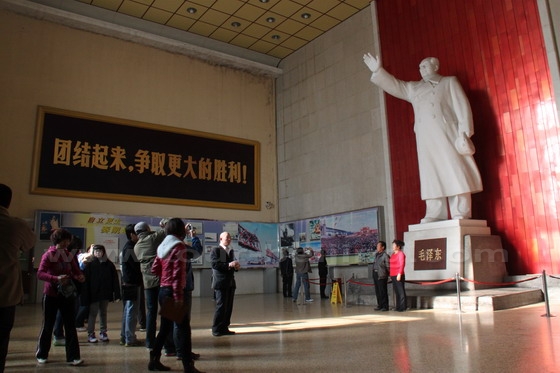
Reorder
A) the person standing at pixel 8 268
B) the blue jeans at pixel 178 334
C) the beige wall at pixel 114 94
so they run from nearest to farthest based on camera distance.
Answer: the person standing at pixel 8 268 → the blue jeans at pixel 178 334 → the beige wall at pixel 114 94

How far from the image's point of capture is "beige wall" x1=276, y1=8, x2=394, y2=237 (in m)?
12.7

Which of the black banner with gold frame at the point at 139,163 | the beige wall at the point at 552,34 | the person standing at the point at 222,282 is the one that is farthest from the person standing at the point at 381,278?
the black banner with gold frame at the point at 139,163

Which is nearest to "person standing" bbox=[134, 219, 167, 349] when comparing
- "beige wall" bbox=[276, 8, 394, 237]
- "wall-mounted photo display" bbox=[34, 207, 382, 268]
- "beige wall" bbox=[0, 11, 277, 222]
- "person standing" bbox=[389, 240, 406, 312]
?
"person standing" bbox=[389, 240, 406, 312]

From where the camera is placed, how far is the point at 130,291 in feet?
16.8

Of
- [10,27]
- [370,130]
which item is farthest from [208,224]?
[10,27]

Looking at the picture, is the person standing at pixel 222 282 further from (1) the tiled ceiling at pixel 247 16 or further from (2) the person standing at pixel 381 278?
(1) the tiled ceiling at pixel 247 16

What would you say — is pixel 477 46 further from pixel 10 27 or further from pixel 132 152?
pixel 10 27

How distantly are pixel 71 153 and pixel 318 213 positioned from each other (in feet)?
23.9

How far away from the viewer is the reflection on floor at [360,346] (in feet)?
11.7

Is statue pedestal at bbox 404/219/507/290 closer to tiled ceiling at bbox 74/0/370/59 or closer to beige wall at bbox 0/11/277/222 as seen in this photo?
beige wall at bbox 0/11/277/222

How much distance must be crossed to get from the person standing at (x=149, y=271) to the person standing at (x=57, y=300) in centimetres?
68

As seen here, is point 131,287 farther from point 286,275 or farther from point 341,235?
point 341,235

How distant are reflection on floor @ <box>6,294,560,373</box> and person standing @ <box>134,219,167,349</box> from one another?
27 cm

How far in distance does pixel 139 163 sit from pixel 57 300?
979 centimetres
